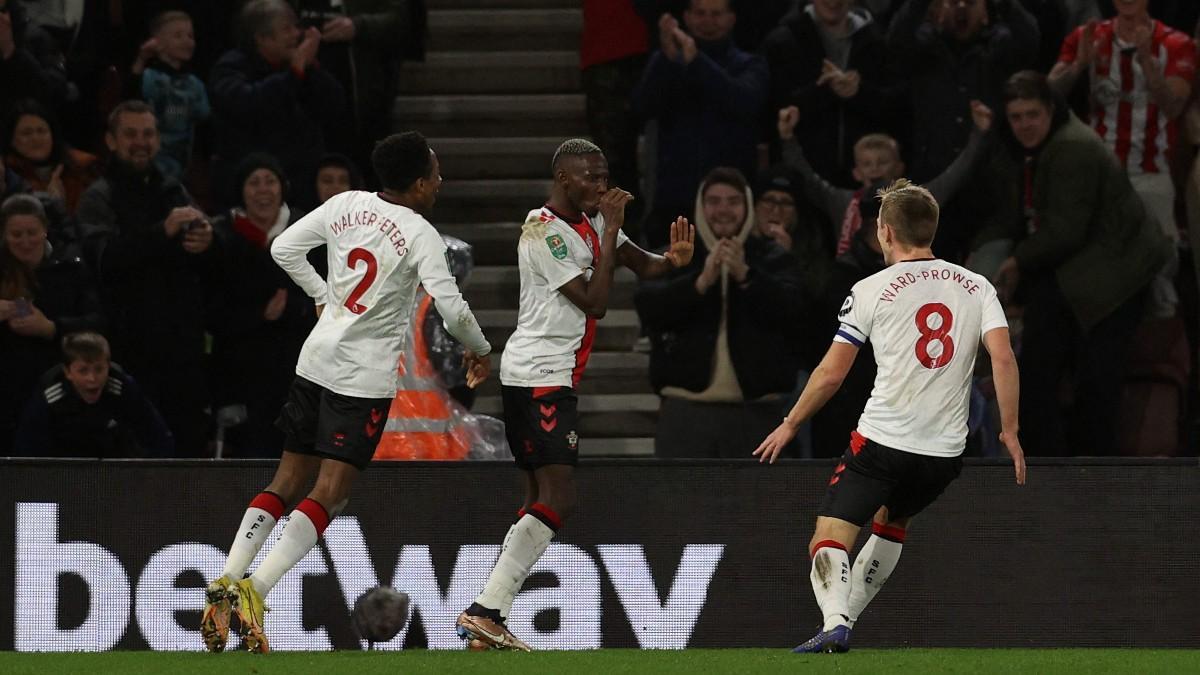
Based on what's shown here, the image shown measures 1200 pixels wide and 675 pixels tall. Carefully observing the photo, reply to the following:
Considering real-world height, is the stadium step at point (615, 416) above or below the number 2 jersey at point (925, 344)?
below

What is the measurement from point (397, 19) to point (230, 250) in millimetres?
2399

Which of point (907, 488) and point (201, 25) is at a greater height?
point (201, 25)

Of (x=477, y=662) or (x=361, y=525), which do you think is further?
(x=361, y=525)

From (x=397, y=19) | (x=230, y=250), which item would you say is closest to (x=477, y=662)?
(x=230, y=250)

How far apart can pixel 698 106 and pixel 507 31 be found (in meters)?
2.85

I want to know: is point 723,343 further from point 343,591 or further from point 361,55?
point 361,55

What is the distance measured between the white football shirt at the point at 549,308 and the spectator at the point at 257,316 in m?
3.15

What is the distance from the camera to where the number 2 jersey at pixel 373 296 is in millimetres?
7414

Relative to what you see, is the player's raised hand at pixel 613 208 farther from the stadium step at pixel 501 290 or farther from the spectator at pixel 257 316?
the stadium step at pixel 501 290

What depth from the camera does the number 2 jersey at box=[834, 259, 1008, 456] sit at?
693 cm

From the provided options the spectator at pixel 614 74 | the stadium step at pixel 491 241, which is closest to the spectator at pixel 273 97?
the stadium step at pixel 491 241

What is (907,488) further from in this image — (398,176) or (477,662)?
(398,176)

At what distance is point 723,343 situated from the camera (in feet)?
33.2

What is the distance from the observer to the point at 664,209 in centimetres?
1143
